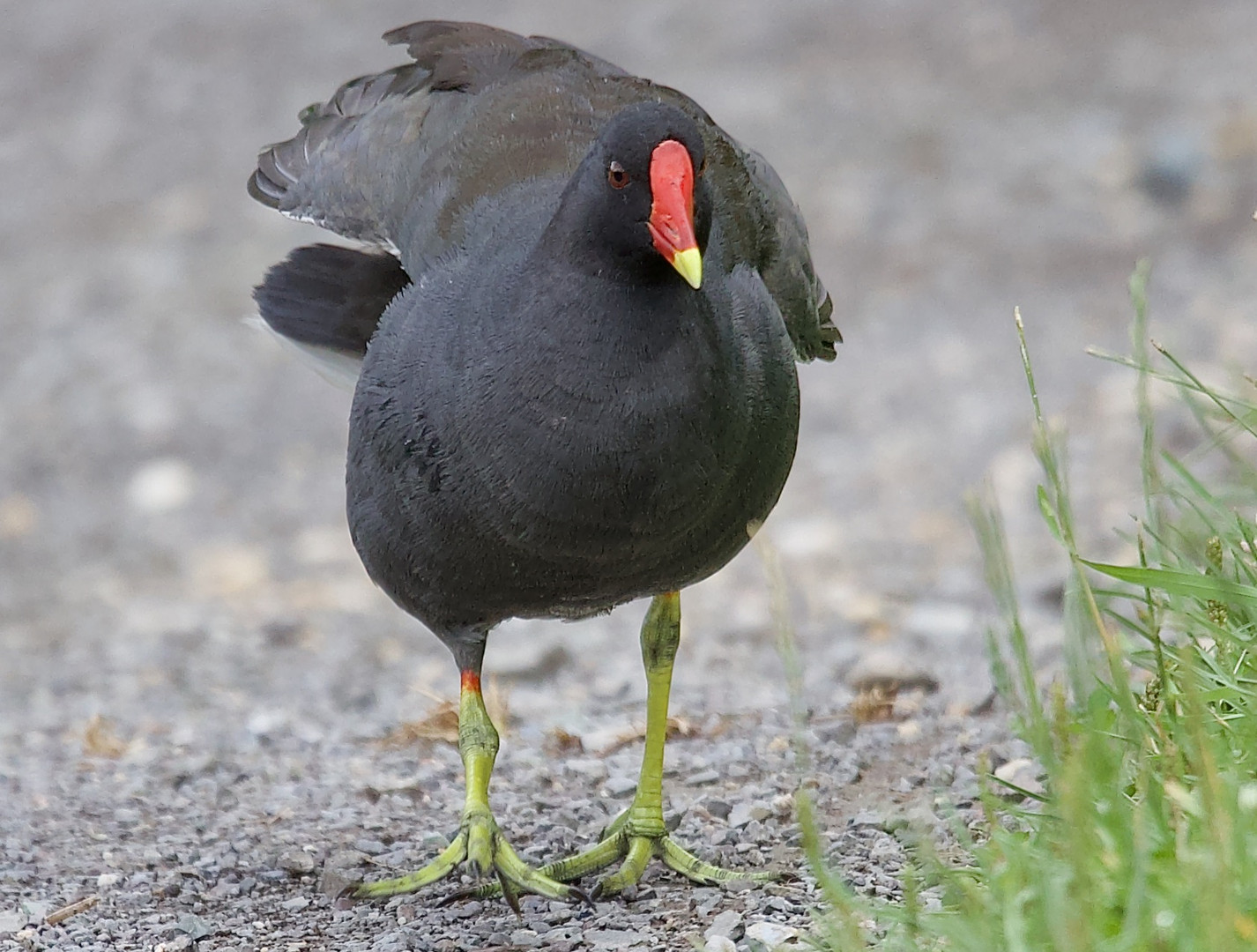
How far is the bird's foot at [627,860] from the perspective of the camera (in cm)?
358

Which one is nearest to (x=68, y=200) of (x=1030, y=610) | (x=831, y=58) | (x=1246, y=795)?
(x=831, y=58)

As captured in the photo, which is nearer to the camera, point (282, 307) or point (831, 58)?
point (282, 307)

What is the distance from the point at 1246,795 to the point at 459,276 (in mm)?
1863

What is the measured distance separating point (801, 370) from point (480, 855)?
15.8 ft

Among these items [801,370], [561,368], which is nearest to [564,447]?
[561,368]

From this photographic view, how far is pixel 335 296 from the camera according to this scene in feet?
14.4

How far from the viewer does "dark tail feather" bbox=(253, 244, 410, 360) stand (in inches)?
172

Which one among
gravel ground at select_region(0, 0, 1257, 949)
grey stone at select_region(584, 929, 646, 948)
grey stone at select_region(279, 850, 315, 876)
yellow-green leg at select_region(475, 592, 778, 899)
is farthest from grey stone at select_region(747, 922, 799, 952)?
grey stone at select_region(279, 850, 315, 876)

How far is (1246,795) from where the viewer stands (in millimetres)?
2420

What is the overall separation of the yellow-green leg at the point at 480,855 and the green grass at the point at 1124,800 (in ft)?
2.85

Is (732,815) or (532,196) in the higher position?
(532,196)

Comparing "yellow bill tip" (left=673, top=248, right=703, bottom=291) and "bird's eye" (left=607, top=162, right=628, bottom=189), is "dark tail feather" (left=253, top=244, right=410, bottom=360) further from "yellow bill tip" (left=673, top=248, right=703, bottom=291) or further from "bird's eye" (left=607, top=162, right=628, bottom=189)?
"yellow bill tip" (left=673, top=248, right=703, bottom=291)

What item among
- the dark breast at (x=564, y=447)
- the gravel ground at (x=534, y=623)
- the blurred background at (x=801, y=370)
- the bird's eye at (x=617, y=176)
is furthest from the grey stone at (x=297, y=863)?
the bird's eye at (x=617, y=176)

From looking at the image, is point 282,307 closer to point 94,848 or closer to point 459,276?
point 459,276
